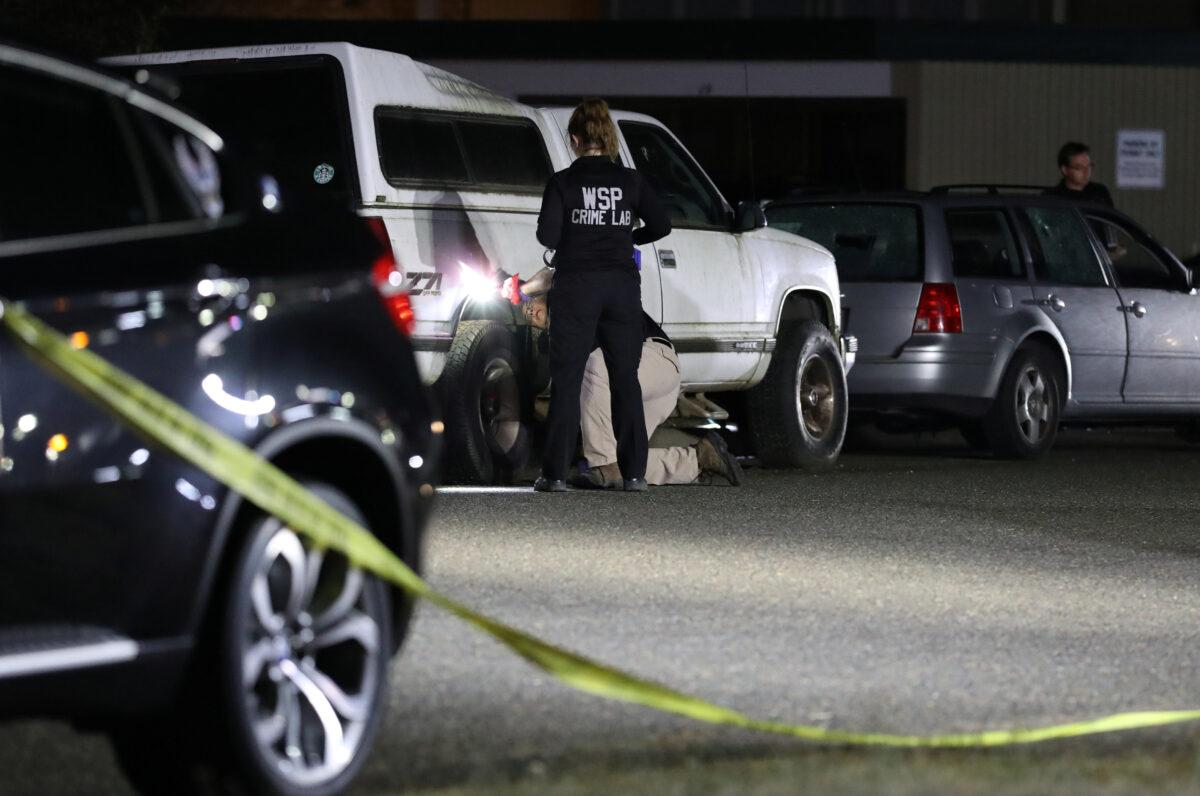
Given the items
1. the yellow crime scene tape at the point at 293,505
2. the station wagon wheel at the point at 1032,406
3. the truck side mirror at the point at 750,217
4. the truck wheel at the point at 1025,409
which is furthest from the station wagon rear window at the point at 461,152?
the yellow crime scene tape at the point at 293,505

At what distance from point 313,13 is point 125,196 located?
37.5 meters

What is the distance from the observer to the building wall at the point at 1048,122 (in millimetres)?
33656

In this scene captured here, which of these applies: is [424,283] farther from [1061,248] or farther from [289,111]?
[1061,248]

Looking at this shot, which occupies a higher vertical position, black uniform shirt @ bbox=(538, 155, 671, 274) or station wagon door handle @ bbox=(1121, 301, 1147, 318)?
black uniform shirt @ bbox=(538, 155, 671, 274)

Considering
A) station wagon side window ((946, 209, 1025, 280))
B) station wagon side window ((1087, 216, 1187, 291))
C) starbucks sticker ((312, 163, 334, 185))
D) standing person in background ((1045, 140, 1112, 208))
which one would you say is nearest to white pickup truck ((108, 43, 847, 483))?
starbucks sticker ((312, 163, 334, 185))

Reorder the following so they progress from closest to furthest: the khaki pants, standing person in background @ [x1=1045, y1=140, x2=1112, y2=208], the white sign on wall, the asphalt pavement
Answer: the asphalt pavement < the khaki pants < standing person in background @ [x1=1045, y1=140, x2=1112, y2=208] < the white sign on wall

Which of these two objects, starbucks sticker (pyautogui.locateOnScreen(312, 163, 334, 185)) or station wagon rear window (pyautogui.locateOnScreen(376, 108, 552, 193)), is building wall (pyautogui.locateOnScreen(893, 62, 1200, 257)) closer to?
station wagon rear window (pyautogui.locateOnScreen(376, 108, 552, 193))

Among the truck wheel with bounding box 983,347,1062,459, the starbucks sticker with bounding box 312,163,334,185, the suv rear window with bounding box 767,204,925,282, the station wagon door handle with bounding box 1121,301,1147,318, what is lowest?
the truck wheel with bounding box 983,347,1062,459

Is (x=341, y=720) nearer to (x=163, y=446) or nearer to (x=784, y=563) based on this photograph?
(x=163, y=446)

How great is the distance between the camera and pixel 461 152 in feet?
42.5

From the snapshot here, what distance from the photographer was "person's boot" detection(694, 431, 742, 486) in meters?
13.4

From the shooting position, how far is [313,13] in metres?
42.2

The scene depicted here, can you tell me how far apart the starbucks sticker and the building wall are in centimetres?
2206

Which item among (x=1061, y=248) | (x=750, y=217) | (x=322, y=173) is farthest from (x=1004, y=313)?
(x=322, y=173)
